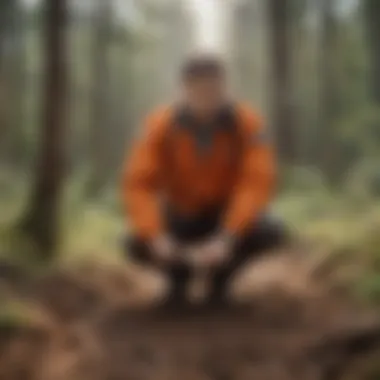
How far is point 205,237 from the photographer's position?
159cm

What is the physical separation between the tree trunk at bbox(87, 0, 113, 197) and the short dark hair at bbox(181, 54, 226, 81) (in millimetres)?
159

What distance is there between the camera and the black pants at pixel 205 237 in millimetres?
1569

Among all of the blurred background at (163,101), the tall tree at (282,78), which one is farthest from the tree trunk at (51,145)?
the tall tree at (282,78)

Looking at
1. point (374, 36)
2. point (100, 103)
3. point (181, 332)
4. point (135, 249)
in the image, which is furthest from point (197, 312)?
point (374, 36)

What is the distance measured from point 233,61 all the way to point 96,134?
26 centimetres

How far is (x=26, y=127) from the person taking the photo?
165 centimetres

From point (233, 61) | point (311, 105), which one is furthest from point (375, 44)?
point (233, 61)

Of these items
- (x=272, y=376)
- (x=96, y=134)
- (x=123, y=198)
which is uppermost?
(x=96, y=134)

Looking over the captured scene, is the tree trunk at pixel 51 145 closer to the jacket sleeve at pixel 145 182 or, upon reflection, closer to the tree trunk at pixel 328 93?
the jacket sleeve at pixel 145 182

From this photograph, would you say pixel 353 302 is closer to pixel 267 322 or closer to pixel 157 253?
pixel 267 322

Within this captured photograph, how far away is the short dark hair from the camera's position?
1575 mm

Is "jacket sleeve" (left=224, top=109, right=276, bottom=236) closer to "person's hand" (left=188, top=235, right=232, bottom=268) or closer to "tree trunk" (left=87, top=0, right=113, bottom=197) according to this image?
"person's hand" (left=188, top=235, right=232, bottom=268)

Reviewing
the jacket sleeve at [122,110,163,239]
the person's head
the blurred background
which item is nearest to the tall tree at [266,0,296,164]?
the blurred background

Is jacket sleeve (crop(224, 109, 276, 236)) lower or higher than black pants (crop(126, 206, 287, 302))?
higher
